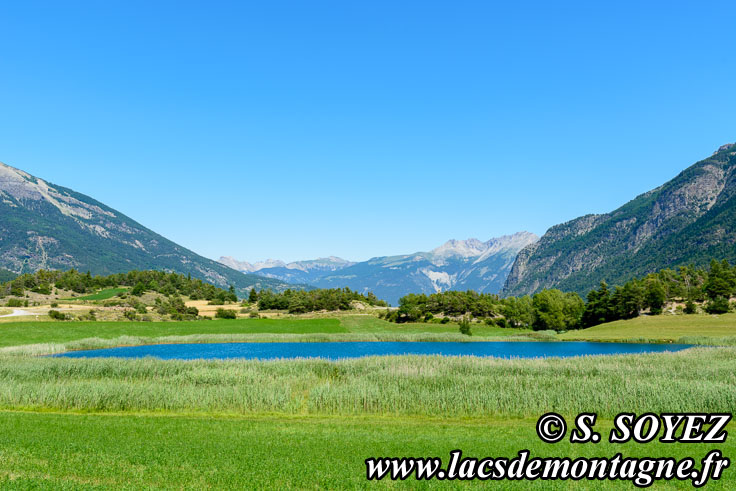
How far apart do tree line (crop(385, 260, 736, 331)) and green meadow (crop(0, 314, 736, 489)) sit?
67.0 metres

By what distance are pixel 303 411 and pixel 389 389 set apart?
5636mm

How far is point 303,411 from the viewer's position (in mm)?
28609

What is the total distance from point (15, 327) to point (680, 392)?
88.7m

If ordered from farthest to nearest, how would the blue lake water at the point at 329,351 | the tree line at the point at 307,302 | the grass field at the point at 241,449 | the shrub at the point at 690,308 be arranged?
the tree line at the point at 307,302, the shrub at the point at 690,308, the blue lake water at the point at 329,351, the grass field at the point at 241,449

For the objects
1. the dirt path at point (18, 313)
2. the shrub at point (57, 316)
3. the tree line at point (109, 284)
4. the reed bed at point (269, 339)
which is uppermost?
the tree line at point (109, 284)

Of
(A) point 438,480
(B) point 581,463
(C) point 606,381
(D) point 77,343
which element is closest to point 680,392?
(C) point 606,381

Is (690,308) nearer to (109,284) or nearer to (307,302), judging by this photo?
(307,302)

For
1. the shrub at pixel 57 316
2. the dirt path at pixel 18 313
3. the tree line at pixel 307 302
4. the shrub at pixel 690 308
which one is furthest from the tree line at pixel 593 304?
the dirt path at pixel 18 313

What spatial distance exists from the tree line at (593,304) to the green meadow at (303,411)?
67.0 m

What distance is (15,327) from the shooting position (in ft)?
242

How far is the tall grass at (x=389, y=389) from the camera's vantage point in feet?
90.7

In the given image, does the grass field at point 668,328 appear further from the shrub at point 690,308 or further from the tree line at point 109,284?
the tree line at point 109,284

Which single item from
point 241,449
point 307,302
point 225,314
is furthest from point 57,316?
point 241,449

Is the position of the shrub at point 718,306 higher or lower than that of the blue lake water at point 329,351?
higher
